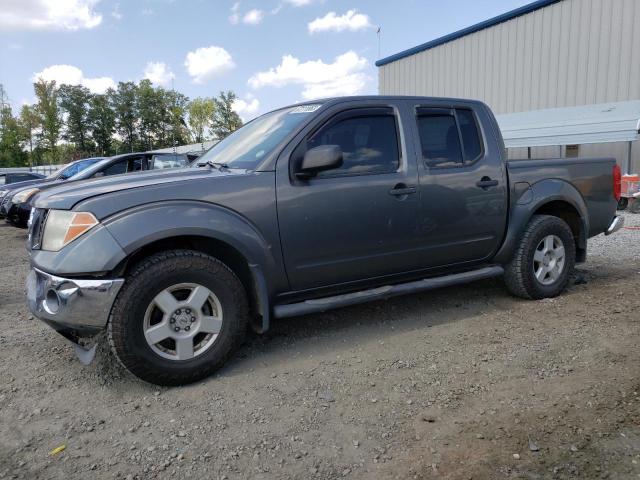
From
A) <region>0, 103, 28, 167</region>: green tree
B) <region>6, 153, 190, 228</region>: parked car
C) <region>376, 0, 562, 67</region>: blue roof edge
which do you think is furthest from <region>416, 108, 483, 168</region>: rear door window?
<region>0, 103, 28, 167</region>: green tree

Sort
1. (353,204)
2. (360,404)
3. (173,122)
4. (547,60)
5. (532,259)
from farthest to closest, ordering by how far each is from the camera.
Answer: (173,122) < (547,60) < (532,259) < (353,204) < (360,404)

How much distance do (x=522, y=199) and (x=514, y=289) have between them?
0.84 metres

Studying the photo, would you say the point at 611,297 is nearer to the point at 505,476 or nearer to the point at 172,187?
the point at 505,476

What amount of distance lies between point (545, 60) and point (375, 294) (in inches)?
621

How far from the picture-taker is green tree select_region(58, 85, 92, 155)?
6594 cm

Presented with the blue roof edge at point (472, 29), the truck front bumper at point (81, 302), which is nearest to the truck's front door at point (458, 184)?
the truck front bumper at point (81, 302)

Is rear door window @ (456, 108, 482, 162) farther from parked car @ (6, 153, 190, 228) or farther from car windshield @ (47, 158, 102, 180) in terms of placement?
car windshield @ (47, 158, 102, 180)

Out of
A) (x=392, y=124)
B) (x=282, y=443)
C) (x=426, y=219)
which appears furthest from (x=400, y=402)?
(x=392, y=124)

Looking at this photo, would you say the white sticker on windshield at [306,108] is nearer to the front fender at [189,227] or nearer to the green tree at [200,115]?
the front fender at [189,227]

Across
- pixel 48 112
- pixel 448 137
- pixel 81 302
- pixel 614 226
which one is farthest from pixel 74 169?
pixel 48 112

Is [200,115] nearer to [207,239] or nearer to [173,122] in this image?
[173,122]

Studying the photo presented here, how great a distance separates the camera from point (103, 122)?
69.2m

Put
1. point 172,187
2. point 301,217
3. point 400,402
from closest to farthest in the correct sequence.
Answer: point 400,402, point 172,187, point 301,217

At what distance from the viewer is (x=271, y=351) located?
3.63 m
